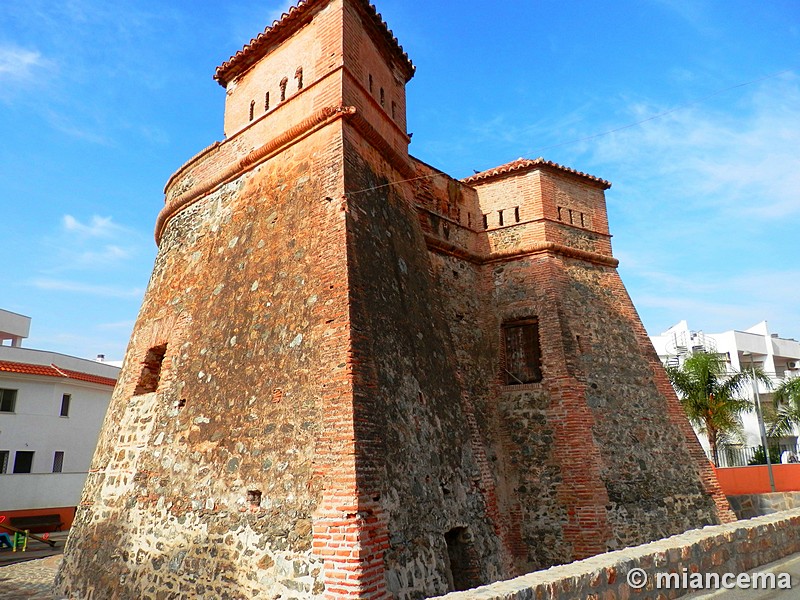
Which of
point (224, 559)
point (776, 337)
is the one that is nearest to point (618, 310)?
point (224, 559)

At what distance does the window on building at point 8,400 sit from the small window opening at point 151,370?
48.8 feet

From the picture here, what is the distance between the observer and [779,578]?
5824 mm

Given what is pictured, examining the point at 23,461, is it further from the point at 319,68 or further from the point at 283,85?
the point at 319,68

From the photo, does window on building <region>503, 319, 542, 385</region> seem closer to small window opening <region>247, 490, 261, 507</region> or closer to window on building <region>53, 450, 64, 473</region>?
small window opening <region>247, 490, 261, 507</region>

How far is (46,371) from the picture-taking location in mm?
21250

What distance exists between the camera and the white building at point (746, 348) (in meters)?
35.5

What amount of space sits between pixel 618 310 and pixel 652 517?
4.45m

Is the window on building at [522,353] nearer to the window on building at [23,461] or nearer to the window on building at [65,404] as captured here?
the window on building at [23,461]

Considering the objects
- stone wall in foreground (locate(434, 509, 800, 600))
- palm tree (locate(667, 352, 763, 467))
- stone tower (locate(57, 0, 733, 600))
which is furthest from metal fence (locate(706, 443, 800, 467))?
stone wall in foreground (locate(434, 509, 800, 600))

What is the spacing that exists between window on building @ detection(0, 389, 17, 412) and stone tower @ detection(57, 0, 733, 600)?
13.8 metres

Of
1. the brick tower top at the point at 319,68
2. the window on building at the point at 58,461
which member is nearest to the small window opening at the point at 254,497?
the brick tower top at the point at 319,68

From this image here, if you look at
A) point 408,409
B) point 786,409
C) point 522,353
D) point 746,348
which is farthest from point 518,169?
point 746,348

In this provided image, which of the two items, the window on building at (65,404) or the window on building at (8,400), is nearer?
the window on building at (8,400)

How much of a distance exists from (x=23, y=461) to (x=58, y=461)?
1.29 metres
